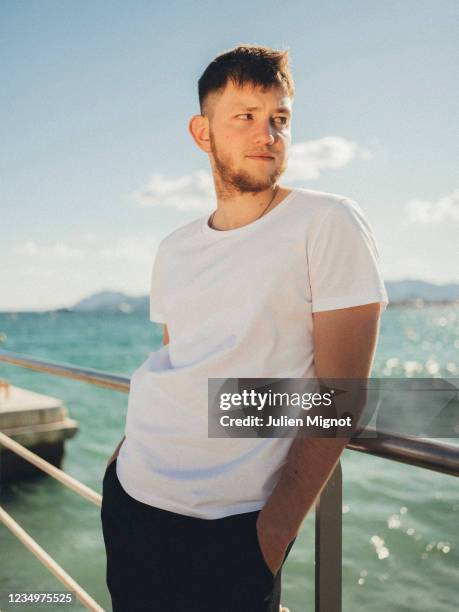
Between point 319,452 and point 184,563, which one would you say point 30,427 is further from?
point 319,452

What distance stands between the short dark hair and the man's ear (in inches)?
2.7

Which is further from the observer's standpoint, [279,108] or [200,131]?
[200,131]

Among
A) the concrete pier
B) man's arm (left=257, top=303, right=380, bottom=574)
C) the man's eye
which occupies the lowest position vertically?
the concrete pier

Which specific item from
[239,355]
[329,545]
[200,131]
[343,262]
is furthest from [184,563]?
[200,131]

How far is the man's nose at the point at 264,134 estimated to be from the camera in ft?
4.36

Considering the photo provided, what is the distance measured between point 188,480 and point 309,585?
6748mm

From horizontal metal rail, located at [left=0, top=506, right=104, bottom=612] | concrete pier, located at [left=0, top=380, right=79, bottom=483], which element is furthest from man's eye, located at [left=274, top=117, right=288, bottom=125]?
concrete pier, located at [left=0, top=380, right=79, bottom=483]

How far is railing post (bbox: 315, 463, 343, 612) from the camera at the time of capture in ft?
4.18

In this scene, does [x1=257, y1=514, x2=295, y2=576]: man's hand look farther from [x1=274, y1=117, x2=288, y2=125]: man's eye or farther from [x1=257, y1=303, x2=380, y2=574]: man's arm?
[x1=274, y1=117, x2=288, y2=125]: man's eye

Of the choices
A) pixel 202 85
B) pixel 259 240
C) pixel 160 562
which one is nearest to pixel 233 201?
pixel 259 240

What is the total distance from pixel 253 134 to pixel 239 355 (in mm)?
516

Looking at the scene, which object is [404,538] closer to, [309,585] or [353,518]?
[353,518]

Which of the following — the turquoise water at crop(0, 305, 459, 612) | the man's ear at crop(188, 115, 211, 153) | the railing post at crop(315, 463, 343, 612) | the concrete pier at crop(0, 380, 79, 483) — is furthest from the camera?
the concrete pier at crop(0, 380, 79, 483)

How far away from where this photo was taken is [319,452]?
43.8 inches
